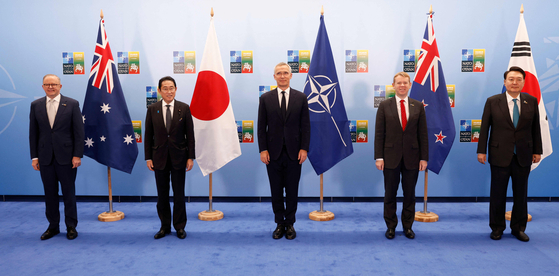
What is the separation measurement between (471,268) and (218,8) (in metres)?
4.27

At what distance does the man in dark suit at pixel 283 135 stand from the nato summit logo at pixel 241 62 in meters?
1.61

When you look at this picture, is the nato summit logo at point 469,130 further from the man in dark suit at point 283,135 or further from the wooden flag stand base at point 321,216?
the man in dark suit at point 283,135

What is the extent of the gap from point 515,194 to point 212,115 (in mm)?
3319

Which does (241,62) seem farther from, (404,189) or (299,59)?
(404,189)

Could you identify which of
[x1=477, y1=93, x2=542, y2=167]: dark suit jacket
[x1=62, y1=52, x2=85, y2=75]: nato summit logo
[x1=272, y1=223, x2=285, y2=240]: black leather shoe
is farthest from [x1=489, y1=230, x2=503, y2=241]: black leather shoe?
[x1=62, y1=52, x2=85, y2=75]: nato summit logo

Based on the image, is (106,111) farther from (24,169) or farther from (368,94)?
(368,94)

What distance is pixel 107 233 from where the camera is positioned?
136 inches

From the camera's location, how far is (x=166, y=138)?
3125 millimetres

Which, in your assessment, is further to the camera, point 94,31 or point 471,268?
point 94,31

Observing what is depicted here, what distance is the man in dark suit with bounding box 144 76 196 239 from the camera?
3.13m

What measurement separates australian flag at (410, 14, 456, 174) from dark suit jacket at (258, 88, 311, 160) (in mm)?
1645

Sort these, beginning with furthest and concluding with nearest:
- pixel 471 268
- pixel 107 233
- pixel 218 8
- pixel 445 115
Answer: pixel 218 8 < pixel 445 115 < pixel 107 233 < pixel 471 268

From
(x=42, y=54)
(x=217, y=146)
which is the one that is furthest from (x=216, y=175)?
(x=42, y=54)

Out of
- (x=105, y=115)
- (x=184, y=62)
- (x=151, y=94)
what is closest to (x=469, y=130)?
(x=184, y=62)
